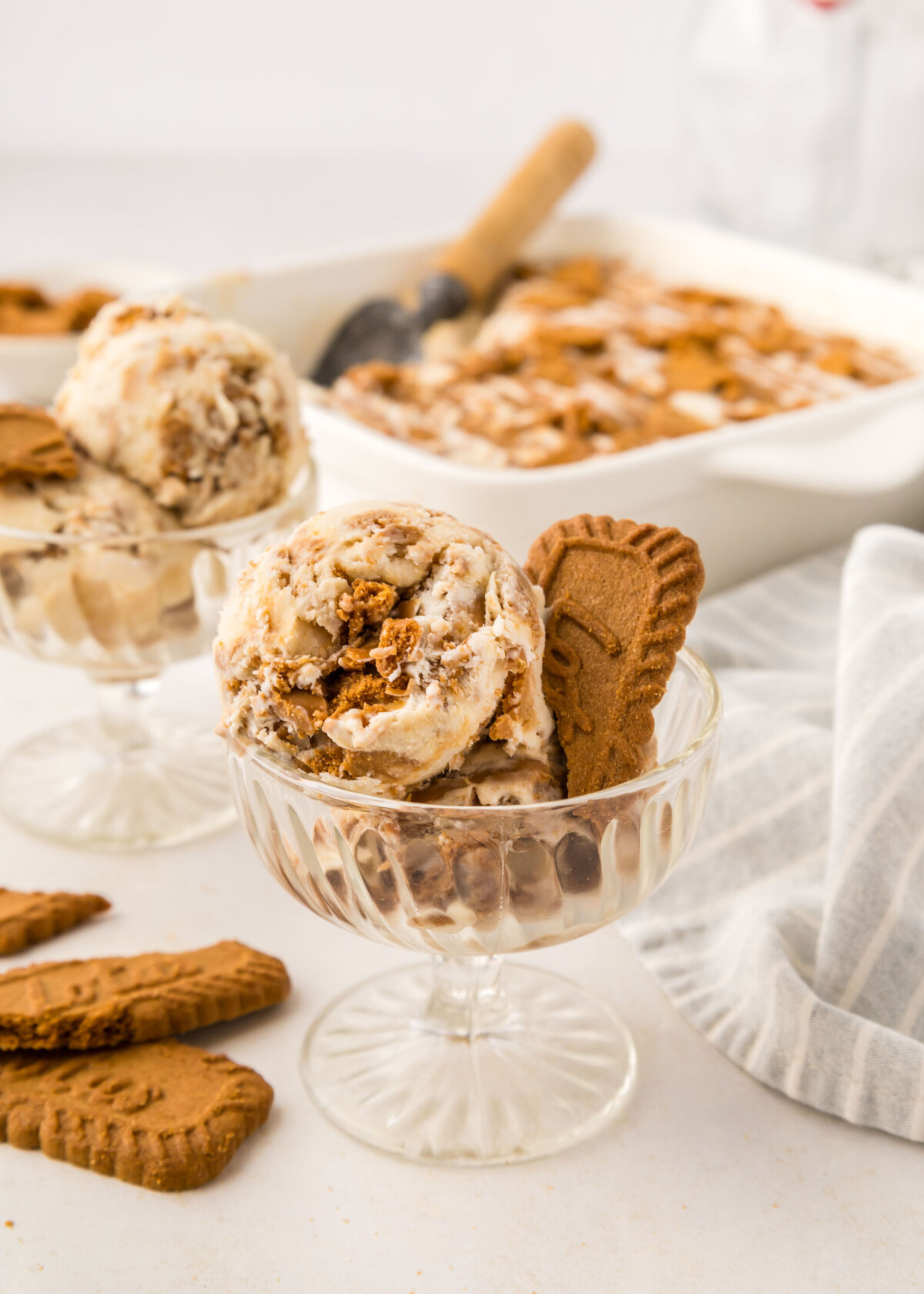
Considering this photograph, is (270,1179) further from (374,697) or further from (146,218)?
(146,218)

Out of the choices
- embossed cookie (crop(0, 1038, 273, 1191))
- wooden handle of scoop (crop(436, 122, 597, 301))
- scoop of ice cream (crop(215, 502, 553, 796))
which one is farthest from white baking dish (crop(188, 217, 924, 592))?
embossed cookie (crop(0, 1038, 273, 1191))

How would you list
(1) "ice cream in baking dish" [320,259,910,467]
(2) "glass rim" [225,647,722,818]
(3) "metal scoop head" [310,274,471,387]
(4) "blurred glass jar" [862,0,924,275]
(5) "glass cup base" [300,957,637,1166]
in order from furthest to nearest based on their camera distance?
(4) "blurred glass jar" [862,0,924,275]
(3) "metal scoop head" [310,274,471,387]
(1) "ice cream in baking dish" [320,259,910,467]
(5) "glass cup base" [300,957,637,1166]
(2) "glass rim" [225,647,722,818]

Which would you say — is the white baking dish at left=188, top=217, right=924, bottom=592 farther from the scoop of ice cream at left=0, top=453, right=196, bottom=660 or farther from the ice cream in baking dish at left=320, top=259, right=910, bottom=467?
the scoop of ice cream at left=0, top=453, right=196, bottom=660

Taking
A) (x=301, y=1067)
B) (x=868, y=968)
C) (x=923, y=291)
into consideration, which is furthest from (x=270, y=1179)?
(x=923, y=291)

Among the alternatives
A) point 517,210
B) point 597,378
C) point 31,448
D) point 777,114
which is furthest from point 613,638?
point 777,114

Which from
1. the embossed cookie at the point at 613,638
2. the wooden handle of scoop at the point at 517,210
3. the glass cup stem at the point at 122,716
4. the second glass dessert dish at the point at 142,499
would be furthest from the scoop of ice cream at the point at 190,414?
the wooden handle of scoop at the point at 517,210

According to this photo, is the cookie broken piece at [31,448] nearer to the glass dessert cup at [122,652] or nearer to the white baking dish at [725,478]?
the glass dessert cup at [122,652]
